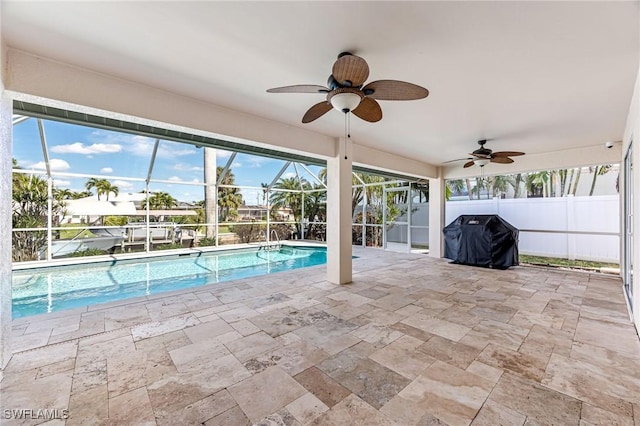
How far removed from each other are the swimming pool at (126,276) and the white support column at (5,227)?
91.1 inches

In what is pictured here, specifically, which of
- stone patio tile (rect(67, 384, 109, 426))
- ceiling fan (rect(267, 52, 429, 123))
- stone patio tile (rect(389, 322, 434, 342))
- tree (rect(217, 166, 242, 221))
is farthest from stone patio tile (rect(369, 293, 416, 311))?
tree (rect(217, 166, 242, 221))

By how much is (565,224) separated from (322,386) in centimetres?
721

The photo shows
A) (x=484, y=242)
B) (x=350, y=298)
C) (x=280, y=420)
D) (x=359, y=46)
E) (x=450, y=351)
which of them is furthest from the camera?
(x=484, y=242)

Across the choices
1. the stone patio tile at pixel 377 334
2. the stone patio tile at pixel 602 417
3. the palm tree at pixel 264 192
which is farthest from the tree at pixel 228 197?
the stone patio tile at pixel 602 417

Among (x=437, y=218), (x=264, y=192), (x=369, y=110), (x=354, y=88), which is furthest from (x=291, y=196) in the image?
(x=354, y=88)

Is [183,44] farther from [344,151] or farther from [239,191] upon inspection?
[239,191]

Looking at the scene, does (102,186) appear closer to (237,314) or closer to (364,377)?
(237,314)

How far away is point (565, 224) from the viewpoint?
20.3 ft

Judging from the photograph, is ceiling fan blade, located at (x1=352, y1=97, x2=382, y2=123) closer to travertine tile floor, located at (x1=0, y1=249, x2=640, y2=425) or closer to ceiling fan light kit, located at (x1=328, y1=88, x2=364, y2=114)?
ceiling fan light kit, located at (x1=328, y1=88, x2=364, y2=114)

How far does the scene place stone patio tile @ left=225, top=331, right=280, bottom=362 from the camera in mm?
2364

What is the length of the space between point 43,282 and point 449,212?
994 centimetres

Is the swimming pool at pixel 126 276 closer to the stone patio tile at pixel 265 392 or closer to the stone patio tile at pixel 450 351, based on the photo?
the stone patio tile at pixel 265 392

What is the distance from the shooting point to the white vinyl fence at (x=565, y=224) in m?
5.59

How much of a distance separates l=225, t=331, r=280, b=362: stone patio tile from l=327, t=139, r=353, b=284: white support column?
2202 millimetres
